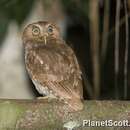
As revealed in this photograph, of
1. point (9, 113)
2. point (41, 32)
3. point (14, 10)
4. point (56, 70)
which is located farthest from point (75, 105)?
point (14, 10)

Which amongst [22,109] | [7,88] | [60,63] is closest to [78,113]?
[22,109]

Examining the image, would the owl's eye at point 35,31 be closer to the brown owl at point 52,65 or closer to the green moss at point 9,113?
the brown owl at point 52,65

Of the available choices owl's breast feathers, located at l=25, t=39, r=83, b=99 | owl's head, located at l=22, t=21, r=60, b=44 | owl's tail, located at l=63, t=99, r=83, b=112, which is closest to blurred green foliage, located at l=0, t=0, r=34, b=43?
owl's head, located at l=22, t=21, r=60, b=44

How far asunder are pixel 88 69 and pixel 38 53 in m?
2.98

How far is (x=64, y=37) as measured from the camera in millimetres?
5500

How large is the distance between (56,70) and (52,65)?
0.06 m

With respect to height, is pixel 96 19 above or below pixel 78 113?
above

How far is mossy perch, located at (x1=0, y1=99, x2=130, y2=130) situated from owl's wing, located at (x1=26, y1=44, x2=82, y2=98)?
0.31 meters

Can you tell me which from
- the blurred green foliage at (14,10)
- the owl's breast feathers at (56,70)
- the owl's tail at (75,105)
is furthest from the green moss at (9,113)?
the blurred green foliage at (14,10)

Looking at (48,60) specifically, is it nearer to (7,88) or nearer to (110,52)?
(7,88)

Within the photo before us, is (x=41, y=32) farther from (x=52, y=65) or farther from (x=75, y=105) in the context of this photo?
(x=75, y=105)

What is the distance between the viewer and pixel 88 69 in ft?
21.5

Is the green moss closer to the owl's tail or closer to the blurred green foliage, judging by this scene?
the owl's tail

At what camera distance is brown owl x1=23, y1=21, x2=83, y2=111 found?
3352 millimetres
